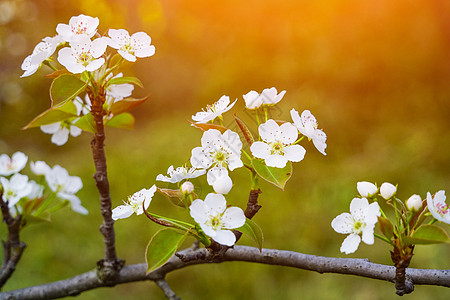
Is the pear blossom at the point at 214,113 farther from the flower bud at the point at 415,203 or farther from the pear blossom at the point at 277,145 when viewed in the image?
the flower bud at the point at 415,203

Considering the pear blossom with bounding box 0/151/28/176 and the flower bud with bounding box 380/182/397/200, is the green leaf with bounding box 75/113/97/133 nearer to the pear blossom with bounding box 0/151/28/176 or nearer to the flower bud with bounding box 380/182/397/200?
the pear blossom with bounding box 0/151/28/176

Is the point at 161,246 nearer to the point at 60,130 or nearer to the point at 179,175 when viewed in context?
the point at 179,175

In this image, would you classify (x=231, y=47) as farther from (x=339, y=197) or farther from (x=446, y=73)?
(x=339, y=197)

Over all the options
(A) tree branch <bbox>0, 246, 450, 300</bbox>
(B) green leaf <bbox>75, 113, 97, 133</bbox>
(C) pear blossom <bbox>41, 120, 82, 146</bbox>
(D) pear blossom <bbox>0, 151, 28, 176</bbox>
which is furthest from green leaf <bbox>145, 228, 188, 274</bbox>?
(D) pear blossom <bbox>0, 151, 28, 176</bbox>

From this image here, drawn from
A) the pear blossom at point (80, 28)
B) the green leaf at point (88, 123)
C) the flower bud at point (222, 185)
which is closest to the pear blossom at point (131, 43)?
the pear blossom at point (80, 28)

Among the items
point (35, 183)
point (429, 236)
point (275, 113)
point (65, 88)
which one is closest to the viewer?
point (429, 236)

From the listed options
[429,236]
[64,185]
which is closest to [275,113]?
[64,185]

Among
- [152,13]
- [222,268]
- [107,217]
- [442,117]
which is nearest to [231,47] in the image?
[152,13]

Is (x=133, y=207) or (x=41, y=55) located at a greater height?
(x=41, y=55)
